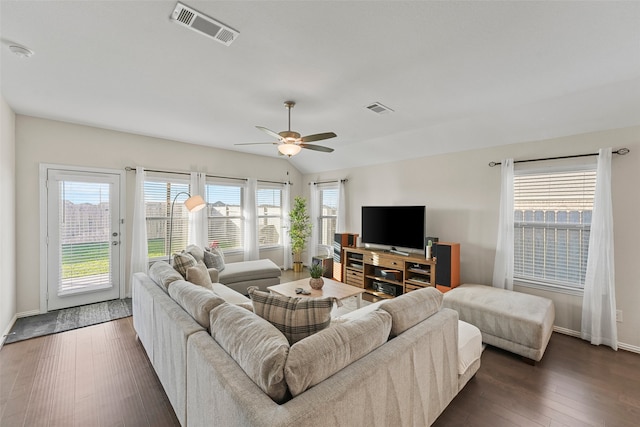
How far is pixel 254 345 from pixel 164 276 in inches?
66.8

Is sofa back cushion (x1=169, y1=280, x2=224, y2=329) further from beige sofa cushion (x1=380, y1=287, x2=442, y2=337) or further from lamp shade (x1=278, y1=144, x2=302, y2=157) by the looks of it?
lamp shade (x1=278, y1=144, x2=302, y2=157)

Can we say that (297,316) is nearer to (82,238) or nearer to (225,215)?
(82,238)

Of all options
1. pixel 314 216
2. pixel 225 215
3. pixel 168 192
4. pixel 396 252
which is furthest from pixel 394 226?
pixel 168 192

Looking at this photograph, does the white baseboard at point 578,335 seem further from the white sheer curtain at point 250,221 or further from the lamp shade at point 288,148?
the white sheer curtain at point 250,221

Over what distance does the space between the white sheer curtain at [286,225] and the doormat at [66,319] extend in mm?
3291

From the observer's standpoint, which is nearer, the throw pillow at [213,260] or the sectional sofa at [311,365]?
the sectional sofa at [311,365]

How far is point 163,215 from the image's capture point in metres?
4.87

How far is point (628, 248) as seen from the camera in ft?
9.64

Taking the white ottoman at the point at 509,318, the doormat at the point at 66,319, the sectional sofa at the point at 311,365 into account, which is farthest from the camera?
the doormat at the point at 66,319

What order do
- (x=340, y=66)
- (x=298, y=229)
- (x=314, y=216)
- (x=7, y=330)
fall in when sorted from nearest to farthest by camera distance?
(x=340, y=66) < (x=7, y=330) < (x=298, y=229) < (x=314, y=216)

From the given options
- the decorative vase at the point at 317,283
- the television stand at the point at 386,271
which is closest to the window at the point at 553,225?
the television stand at the point at 386,271

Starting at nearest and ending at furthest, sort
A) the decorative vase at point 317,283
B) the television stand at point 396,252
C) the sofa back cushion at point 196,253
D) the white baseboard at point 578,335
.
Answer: the white baseboard at point 578,335, the decorative vase at point 317,283, the sofa back cushion at point 196,253, the television stand at point 396,252

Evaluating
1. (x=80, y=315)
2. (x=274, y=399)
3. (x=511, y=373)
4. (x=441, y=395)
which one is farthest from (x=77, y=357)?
(x=511, y=373)

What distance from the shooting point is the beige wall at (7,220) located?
302 cm
